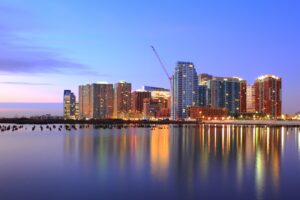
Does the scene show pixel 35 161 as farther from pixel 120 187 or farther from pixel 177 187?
pixel 177 187

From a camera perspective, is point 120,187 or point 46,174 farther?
point 46,174

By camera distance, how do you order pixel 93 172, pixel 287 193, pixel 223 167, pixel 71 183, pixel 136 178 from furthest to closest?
pixel 223 167, pixel 93 172, pixel 136 178, pixel 71 183, pixel 287 193

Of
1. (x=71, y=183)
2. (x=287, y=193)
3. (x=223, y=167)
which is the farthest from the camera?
(x=223, y=167)

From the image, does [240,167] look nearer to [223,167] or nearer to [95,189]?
[223,167]

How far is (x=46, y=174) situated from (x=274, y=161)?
22.5m

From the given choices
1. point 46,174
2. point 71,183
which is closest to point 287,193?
point 71,183

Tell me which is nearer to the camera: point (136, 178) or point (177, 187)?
point (177, 187)

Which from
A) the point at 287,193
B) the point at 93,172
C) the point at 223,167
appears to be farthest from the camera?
the point at 223,167

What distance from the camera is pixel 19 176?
30.5m

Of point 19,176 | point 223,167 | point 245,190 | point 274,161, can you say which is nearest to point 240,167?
point 223,167

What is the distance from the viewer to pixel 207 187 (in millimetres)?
26438

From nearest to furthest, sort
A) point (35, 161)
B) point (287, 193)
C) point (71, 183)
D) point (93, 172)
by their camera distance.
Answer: point (287, 193)
point (71, 183)
point (93, 172)
point (35, 161)

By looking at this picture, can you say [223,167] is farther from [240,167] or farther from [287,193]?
[287,193]

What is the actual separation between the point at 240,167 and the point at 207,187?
33.0 feet
